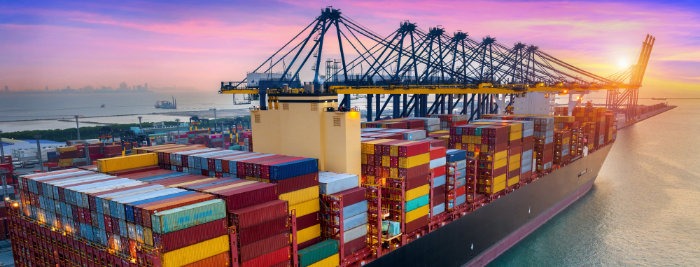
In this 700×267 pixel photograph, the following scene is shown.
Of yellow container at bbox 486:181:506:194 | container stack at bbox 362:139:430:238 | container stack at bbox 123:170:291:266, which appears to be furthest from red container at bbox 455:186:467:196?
container stack at bbox 123:170:291:266

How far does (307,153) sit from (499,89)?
96.0 ft

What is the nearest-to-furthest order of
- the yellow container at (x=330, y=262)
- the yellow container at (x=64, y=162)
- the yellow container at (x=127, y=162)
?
the yellow container at (x=330, y=262) → the yellow container at (x=127, y=162) → the yellow container at (x=64, y=162)

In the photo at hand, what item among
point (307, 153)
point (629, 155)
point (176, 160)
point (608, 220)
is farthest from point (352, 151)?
point (629, 155)

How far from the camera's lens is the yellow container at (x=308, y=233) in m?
18.8

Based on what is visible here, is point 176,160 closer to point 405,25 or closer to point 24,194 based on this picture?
point 24,194

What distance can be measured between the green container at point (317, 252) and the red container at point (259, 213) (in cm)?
270

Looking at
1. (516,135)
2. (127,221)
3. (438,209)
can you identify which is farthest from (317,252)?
(516,135)

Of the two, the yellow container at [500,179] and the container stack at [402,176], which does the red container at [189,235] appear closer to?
the container stack at [402,176]

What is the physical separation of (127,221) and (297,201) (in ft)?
23.0

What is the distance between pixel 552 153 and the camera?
1730 inches

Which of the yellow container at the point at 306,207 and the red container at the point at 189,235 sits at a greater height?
the red container at the point at 189,235

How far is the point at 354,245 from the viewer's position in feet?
67.9

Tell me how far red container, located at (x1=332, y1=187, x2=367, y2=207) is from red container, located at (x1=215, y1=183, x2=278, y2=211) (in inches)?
160

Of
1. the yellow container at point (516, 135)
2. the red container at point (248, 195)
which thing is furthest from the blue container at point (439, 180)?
the red container at point (248, 195)
